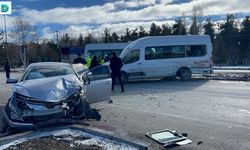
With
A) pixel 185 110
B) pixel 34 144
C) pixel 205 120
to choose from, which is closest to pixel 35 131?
pixel 34 144

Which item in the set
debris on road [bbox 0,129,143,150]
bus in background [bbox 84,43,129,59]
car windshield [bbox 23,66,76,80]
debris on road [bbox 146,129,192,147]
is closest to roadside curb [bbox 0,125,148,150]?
debris on road [bbox 0,129,143,150]

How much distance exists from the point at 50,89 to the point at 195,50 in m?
14.7

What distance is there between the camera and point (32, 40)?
2776 inches

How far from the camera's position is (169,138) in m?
7.07

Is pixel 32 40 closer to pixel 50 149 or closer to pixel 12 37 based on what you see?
pixel 12 37

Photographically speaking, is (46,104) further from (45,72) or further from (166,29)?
(166,29)

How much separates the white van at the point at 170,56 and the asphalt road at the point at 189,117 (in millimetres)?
6406

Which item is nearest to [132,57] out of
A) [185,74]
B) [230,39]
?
[185,74]

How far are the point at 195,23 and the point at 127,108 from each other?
187 ft

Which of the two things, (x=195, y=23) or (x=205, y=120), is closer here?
(x=205, y=120)

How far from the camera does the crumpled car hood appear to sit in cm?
780

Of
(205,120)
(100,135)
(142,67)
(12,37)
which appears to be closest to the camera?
(100,135)

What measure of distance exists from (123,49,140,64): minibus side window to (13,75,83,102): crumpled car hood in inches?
478

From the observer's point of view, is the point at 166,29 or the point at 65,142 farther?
the point at 166,29
